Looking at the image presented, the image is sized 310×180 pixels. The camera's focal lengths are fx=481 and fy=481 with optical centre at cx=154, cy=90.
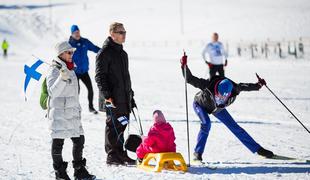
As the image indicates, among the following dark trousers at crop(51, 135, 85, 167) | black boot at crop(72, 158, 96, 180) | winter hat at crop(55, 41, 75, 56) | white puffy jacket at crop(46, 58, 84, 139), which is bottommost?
black boot at crop(72, 158, 96, 180)

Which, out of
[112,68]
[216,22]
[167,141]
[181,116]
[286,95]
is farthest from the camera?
[216,22]

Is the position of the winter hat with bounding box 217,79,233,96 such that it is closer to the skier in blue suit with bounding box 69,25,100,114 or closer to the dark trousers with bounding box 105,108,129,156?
the dark trousers with bounding box 105,108,129,156

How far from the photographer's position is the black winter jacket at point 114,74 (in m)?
6.33

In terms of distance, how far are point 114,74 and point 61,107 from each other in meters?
1.19

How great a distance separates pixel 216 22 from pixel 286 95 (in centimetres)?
6159

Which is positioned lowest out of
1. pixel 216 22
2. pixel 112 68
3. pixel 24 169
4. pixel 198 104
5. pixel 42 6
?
pixel 24 169

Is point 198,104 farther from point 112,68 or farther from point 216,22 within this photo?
point 216,22

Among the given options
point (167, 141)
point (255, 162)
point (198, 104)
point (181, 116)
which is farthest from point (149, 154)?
point (181, 116)

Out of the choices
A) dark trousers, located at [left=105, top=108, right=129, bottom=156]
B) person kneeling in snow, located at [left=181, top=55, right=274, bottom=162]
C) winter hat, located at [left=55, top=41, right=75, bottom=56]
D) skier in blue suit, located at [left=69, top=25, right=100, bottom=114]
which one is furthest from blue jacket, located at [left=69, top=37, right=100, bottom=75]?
winter hat, located at [left=55, top=41, right=75, bottom=56]

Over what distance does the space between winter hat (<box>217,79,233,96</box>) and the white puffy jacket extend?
6.15 ft

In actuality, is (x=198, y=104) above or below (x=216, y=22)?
below

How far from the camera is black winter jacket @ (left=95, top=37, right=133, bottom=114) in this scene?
6.33 meters

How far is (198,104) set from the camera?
6566mm

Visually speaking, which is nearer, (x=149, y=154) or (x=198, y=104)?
(x=149, y=154)
